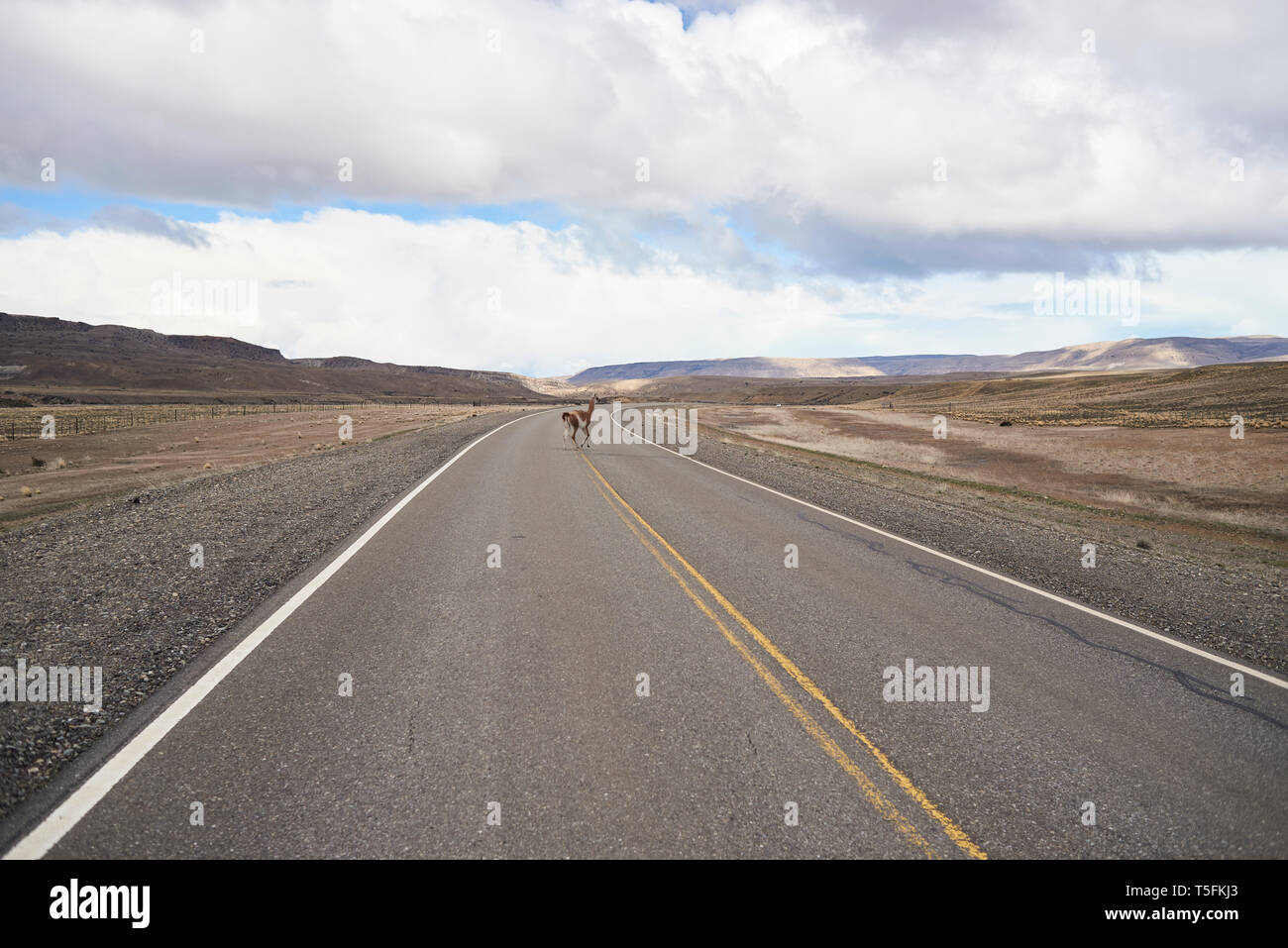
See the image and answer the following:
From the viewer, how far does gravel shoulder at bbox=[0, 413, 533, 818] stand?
4473 millimetres

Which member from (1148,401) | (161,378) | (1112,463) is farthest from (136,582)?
(161,378)

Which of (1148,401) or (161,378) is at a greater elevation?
(161,378)

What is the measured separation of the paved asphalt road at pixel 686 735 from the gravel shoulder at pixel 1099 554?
130 cm

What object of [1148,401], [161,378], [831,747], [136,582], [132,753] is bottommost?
[831,747]

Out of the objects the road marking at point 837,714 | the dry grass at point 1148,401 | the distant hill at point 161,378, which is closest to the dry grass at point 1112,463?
the dry grass at point 1148,401

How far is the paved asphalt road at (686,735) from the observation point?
11.6 ft

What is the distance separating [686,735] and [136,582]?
698cm

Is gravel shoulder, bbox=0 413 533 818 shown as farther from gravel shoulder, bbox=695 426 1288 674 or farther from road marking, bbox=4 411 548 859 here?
gravel shoulder, bbox=695 426 1288 674

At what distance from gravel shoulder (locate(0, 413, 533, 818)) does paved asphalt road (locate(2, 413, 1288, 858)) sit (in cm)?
59

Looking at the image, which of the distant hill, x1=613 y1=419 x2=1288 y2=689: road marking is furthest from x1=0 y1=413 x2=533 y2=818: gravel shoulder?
the distant hill

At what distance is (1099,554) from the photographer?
11578mm

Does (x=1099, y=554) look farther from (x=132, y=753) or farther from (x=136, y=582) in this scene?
(x=136, y=582)
